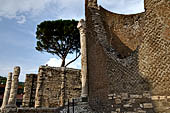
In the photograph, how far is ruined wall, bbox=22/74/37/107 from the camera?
1401 cm

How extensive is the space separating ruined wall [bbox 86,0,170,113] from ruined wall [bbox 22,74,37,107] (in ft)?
30.8

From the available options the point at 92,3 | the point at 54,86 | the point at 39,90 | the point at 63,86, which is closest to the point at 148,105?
the point at 92,3

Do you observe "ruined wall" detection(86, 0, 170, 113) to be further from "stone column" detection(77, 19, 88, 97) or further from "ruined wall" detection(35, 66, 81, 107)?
"ruined wall" detection(35, 66, 81, 107)

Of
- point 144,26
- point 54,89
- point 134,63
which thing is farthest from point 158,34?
point 54,89

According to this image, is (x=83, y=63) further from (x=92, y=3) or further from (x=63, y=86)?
(x=63, y=86)

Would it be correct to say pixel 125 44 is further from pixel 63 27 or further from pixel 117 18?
pixel 63 27

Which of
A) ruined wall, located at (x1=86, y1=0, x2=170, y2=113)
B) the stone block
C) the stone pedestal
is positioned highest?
the stone pedestal

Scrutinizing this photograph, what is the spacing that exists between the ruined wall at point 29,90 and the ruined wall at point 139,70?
937cm

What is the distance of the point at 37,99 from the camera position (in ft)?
41.8

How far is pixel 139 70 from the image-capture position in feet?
16.9

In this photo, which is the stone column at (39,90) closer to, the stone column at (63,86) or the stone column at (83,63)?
the stone column at (63,86)

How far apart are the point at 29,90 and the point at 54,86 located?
2.68 meters

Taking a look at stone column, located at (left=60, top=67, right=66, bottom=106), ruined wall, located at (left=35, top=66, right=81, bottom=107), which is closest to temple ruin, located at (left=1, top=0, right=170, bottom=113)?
ruined wall, located at (left=35, top=66, right=81, bottom=107)

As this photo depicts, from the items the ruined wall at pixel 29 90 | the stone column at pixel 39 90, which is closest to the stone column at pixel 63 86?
the stone column at pixel 39 90
